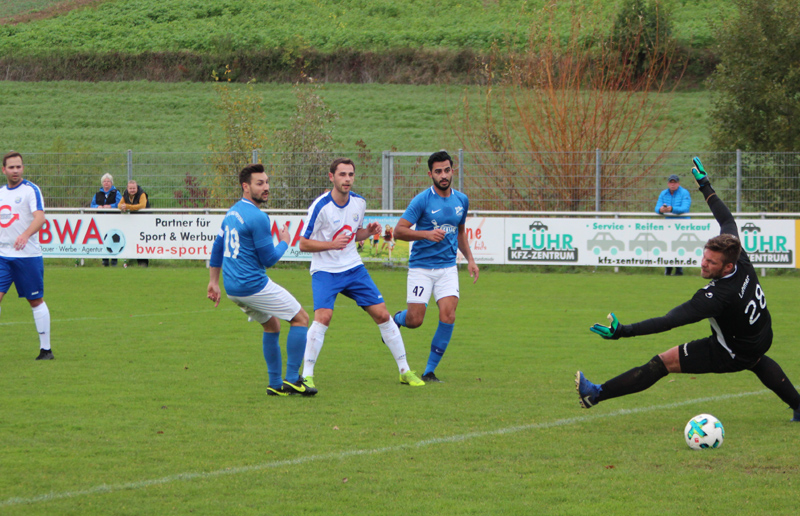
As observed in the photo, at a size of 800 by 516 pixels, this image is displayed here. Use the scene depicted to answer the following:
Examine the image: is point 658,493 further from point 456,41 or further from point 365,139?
point 456,41

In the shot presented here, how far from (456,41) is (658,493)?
5327 centimetres

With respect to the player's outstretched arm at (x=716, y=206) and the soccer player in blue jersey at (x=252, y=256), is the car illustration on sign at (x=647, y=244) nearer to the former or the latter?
the player's outstretched arm at (x=716, y=206)

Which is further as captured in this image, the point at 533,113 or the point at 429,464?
the point at 533,113

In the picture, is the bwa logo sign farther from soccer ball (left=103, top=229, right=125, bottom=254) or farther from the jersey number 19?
the jersey number 19

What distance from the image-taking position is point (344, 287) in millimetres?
Answer: 8148

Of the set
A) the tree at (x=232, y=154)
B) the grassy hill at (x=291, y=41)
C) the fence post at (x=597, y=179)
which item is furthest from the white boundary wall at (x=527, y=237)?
the grassy hill at (x=291, y=41)

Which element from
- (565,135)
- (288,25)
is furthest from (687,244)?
(288,25)

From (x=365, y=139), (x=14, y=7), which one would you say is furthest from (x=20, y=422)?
(x=14, y=7)

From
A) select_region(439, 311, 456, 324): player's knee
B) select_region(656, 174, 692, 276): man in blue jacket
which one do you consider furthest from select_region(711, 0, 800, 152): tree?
select_region(439, 311, 456, 324): player's knee

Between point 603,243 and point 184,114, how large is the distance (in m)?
34.1

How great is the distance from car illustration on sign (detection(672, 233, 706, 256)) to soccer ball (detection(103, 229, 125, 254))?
40.4 ft

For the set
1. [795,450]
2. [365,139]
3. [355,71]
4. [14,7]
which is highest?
[14,7]

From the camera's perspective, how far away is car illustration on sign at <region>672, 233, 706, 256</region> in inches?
756

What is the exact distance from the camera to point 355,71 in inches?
2194
